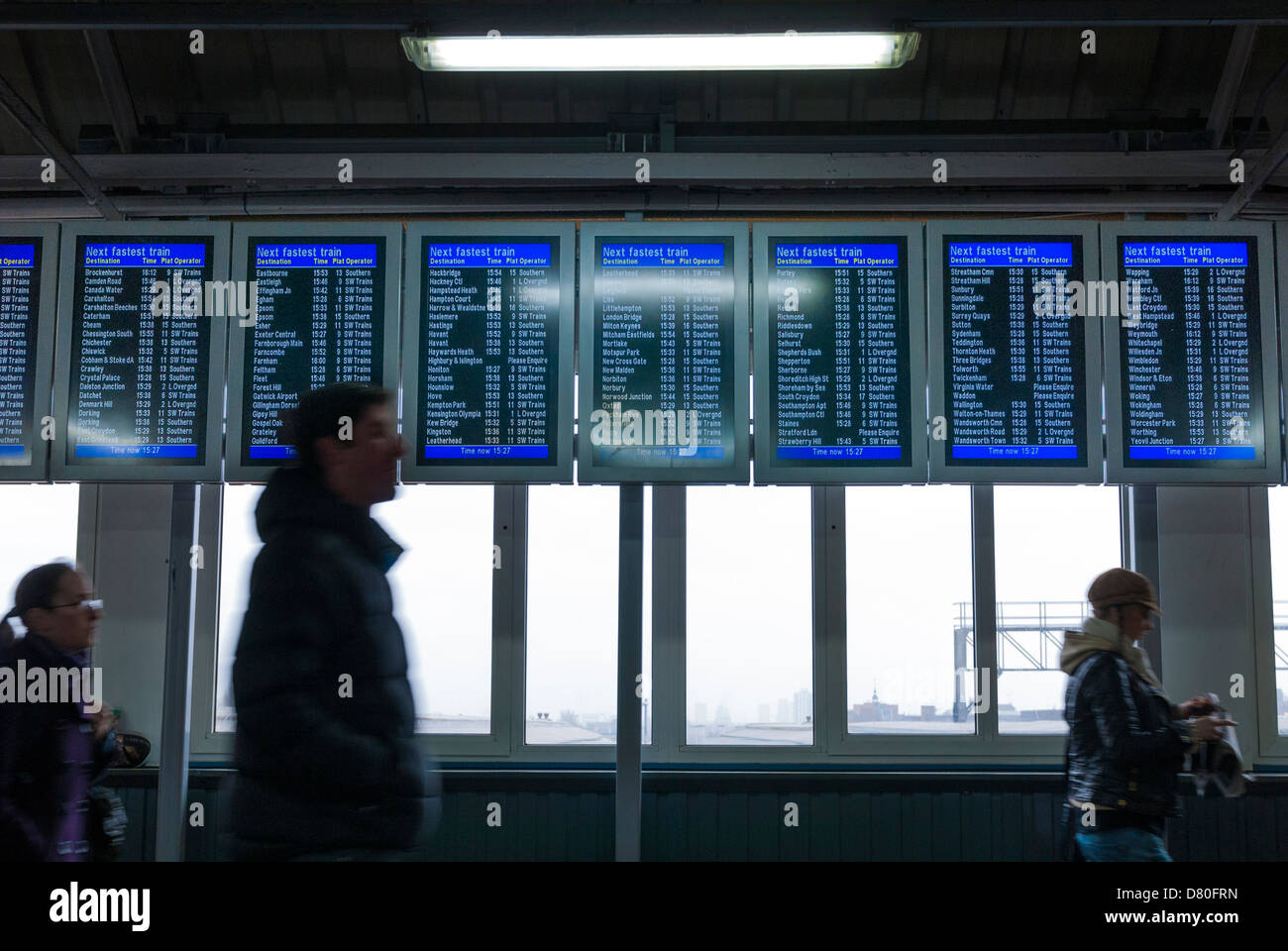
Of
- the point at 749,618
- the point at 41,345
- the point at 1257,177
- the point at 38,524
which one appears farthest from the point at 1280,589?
the point at 38,524

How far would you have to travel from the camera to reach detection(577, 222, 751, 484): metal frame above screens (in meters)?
4.84

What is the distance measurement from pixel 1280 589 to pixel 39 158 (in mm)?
7558

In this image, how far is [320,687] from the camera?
214cm

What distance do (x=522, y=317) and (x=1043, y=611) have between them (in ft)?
12.5

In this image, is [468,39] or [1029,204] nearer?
[468,39]

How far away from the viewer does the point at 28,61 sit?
19.8 ft

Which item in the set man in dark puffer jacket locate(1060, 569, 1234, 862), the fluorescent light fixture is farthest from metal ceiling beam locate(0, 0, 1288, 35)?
man in dark puffer jacket locate(1060, 569, 1234, 862)

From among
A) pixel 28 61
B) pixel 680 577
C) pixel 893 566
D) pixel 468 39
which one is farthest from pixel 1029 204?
pixel 28 61

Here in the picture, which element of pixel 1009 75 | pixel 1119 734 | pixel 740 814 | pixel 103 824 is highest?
pixel 1009 75

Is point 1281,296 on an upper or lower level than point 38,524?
upper

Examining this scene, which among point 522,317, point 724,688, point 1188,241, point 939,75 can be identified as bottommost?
point 724,688

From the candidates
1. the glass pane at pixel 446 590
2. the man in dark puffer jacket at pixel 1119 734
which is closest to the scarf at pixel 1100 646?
the man in dark puffer jacket at pixel 1119 734

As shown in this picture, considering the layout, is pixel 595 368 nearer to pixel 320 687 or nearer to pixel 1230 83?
pixel 320 687
